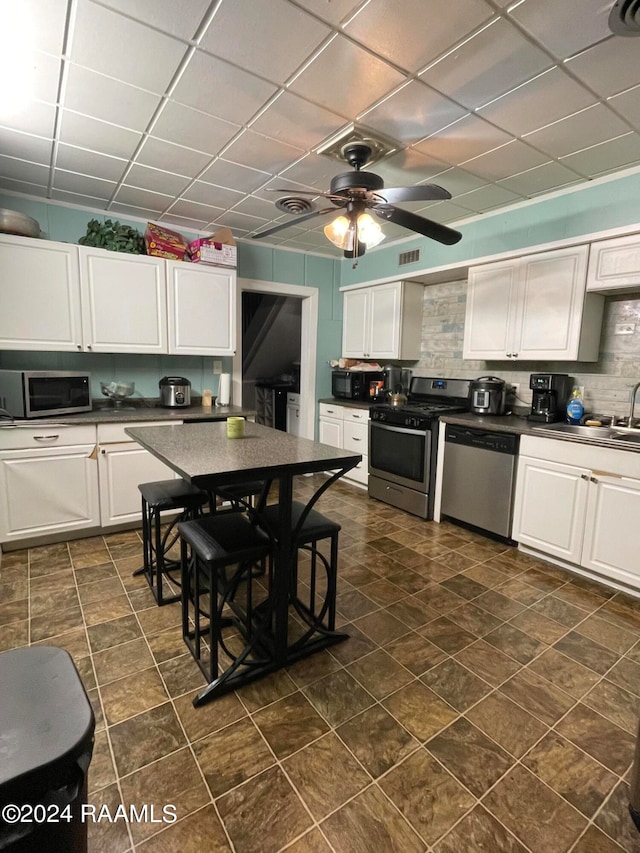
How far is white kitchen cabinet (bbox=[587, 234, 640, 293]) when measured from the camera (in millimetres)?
2600

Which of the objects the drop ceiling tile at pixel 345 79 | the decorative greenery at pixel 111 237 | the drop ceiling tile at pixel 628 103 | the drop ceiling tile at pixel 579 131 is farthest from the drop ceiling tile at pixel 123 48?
the drop ceiling tile at pixel 628 103

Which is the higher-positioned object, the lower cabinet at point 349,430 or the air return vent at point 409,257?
the air return vent at point 409,257

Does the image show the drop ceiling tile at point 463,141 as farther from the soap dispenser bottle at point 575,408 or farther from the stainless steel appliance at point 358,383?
the stainless steel appliance at point 358,383

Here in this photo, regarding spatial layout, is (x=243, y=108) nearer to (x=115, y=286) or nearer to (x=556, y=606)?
(x=115, y=286)

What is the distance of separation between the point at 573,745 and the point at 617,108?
2764 mm

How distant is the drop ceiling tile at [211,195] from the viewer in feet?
9.91

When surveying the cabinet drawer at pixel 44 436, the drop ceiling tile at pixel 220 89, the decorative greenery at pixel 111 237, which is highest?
the drop ceiling tile at pixel 220 89

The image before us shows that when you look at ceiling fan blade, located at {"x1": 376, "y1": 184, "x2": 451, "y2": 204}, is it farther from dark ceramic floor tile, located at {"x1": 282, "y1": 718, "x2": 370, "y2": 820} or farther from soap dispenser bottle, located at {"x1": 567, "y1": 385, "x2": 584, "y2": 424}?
dark ceramic floor tile, located at {"x1": 282, "y1": 718, "x2": 370, "y2": 820}

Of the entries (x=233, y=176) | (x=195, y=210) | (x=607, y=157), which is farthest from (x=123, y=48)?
(x=607, y=157)

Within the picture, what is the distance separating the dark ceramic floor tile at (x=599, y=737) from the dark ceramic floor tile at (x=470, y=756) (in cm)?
30

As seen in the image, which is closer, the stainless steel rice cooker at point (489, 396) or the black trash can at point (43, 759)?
the black trash can at point (43, 759)

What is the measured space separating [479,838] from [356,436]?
3.34 metres

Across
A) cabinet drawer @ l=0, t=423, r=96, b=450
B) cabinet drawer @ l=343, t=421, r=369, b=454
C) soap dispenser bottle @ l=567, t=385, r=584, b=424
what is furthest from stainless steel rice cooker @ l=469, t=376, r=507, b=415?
cabinet drawer @ l=0, t=423, r=96, b=450

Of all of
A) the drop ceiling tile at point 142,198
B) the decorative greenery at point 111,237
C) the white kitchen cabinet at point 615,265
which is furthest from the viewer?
the decorative greenery at point 111,237
